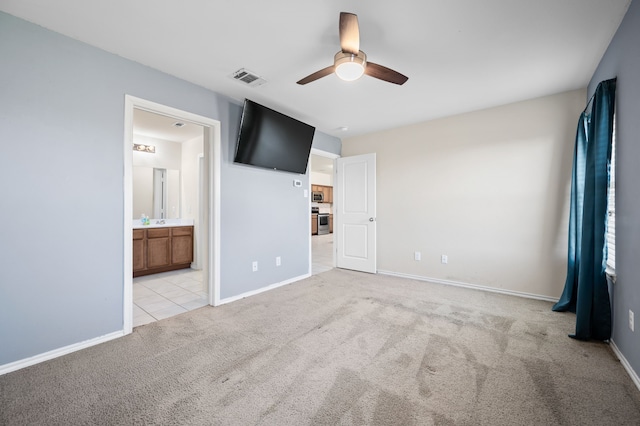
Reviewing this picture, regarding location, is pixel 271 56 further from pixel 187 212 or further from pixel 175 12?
pixel 187 212

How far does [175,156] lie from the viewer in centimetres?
509

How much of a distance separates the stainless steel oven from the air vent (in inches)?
294

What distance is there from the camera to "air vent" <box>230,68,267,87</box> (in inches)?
99.2

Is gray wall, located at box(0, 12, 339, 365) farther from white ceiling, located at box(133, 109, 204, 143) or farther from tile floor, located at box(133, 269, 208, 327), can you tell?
white ceiling, located at box(133, 109, 204, 143)

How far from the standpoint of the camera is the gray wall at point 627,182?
164 centimetres

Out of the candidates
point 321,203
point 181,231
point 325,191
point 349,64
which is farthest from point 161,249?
point 325,191

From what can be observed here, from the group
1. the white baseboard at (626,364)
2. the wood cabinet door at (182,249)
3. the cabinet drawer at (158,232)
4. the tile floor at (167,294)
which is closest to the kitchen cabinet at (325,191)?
the tile floor at (167,294)

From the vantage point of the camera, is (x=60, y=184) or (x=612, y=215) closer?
(x=60, y=184)

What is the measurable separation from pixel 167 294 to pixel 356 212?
120 inches

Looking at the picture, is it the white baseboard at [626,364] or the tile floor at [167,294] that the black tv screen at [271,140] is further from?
the white baseboard at [626,364]

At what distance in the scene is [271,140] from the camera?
3312mm

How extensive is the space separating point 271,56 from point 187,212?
12.3ft

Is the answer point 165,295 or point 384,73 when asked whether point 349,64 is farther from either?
point 165,295

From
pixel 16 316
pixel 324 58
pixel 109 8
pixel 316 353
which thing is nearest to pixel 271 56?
pixel 324 58
